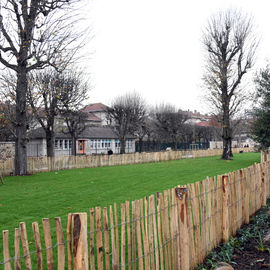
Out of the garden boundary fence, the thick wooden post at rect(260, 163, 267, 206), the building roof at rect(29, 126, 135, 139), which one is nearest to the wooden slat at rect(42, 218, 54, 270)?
the thick wooden post at rect(260, 163, 267, 206)

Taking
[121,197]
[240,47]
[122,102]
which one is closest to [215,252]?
[121,197]

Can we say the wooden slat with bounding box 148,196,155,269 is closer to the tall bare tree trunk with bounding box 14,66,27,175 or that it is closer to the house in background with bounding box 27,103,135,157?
the tall bare tree trunk with bounding box 14,66,27,175

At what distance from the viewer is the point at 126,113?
47.5 metres

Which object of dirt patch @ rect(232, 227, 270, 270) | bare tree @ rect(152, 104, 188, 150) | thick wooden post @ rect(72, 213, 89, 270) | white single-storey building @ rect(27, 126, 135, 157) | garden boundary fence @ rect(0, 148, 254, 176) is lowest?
dirt patch @ rect(232, 227, 270, 270)

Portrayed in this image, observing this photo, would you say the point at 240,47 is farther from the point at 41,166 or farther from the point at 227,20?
the point at 41,166

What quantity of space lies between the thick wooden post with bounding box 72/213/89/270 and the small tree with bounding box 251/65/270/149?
19.4m

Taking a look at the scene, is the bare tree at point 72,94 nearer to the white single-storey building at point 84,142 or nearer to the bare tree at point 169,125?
the white single-storey building at point 84,142

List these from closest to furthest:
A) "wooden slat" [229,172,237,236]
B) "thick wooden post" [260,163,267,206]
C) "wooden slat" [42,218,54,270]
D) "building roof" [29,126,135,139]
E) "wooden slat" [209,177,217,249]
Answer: "wooden slat" [42,218,54,270], "wooden slat" [209,177,217,249], "wooden slat" [229,172,237,236], "thick wooden post" [260,163,267,206], "building roof" [29,126,135,139]

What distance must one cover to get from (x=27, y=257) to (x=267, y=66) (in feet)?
71.0

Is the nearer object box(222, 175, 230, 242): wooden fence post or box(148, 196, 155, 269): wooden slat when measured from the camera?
box(148, 196, 155, 269): wooden slat

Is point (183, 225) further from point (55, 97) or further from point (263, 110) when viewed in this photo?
point (55, 97)

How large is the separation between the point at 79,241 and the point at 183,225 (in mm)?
1963

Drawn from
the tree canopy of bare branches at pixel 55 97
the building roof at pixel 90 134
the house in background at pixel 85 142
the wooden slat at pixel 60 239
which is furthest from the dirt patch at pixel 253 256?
the building roof at pixel 90 134

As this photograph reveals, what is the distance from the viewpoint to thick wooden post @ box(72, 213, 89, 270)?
9.55 ft
